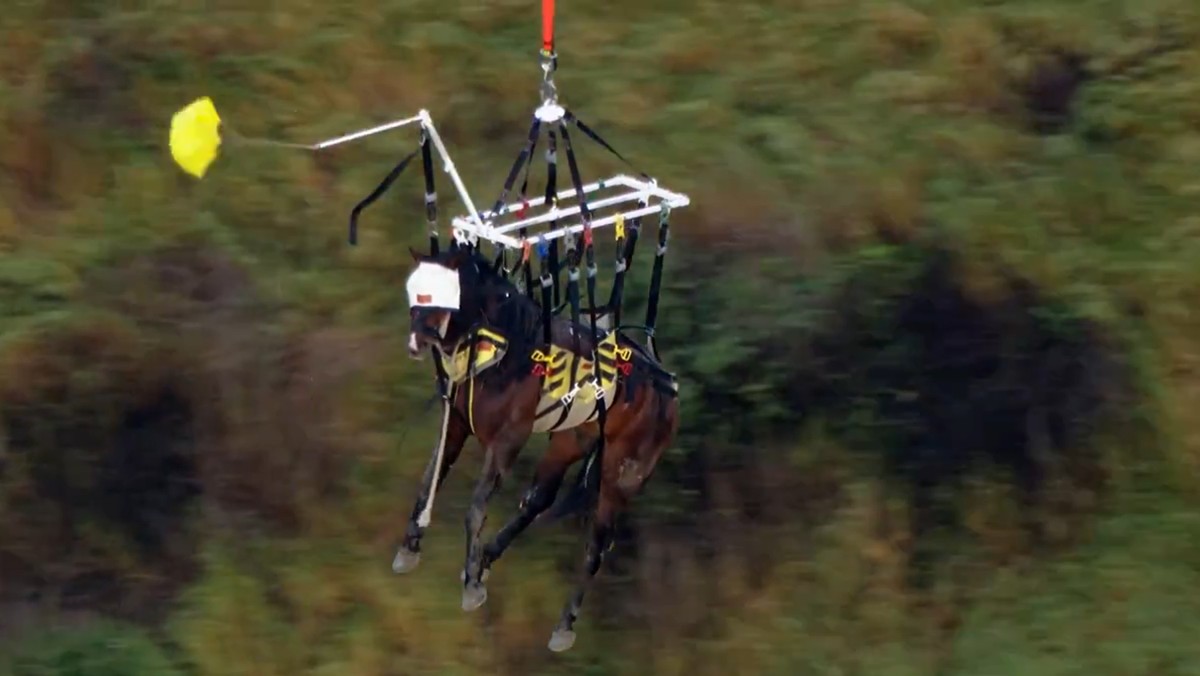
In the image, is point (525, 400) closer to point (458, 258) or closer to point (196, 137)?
point (458, 258)

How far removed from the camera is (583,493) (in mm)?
6500

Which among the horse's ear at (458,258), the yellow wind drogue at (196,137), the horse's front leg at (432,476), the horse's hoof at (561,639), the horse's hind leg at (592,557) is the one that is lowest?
the horse's hoof at (561,639)

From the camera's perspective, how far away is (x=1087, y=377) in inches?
286

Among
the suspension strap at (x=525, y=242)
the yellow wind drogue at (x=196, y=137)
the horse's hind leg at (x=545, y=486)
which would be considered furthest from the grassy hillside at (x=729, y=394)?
the yellow wind drogue at (x=196, y=137)

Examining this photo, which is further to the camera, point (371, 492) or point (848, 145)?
point (848, 145)

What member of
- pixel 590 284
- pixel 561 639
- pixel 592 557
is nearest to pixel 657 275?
pixel 590 284

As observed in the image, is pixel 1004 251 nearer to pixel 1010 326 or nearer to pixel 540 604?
pixel 1010 326

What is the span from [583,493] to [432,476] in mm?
693

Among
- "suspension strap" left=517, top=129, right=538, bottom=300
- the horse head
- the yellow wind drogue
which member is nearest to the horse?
the horse head

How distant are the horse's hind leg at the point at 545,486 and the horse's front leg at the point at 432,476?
29cm

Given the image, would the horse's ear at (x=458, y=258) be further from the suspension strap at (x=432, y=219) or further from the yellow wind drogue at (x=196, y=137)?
the yellow wind drogue at (x=196, y=137)

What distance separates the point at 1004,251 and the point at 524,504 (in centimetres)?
237

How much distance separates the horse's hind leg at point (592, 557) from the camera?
20.9 ft

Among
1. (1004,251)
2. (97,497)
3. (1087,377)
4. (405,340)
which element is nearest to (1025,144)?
(1004,251)
